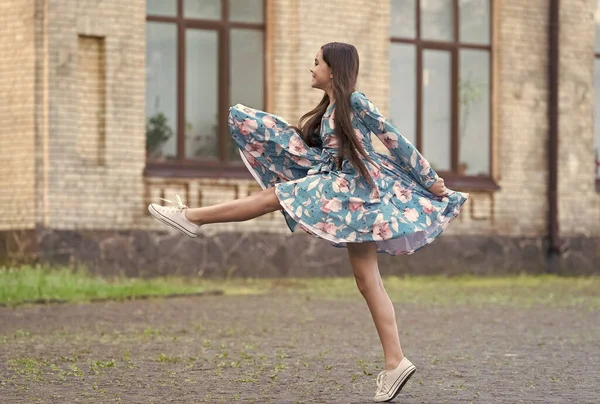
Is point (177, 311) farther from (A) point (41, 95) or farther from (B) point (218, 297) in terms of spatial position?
(A) point (41, 95)

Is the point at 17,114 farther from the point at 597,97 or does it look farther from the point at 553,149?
the point at 597,97

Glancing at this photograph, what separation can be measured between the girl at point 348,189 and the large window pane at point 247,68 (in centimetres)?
1152

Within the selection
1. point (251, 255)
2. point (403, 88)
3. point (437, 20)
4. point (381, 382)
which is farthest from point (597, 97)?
point (381, 382)

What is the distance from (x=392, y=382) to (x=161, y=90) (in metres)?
11.8

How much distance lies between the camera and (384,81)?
63.9 feet

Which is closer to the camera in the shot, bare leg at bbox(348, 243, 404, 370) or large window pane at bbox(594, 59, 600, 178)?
bare leg at bbox(348, 243, 404, 370)

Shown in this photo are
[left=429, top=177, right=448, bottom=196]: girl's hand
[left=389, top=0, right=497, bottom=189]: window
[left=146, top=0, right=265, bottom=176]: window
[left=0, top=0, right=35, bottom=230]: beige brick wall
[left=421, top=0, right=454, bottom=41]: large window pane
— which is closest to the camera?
[left=429, top=177, right=448, bottom=196]: girl's hand

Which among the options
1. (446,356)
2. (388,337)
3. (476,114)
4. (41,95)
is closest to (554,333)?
(446,356)

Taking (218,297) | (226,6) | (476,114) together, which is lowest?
(218,297)

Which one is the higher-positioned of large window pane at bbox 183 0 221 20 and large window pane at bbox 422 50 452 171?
large window pane at bbox 183 0 221 20

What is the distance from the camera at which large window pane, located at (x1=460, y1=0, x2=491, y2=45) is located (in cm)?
2044

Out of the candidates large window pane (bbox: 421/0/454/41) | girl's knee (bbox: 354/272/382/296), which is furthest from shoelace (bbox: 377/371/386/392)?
large window pane (bbox: 421/0/454/41)

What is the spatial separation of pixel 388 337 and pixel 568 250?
14.6m

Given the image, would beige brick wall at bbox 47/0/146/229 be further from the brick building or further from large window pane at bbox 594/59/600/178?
large window pane at bbox 594/59/600/178
